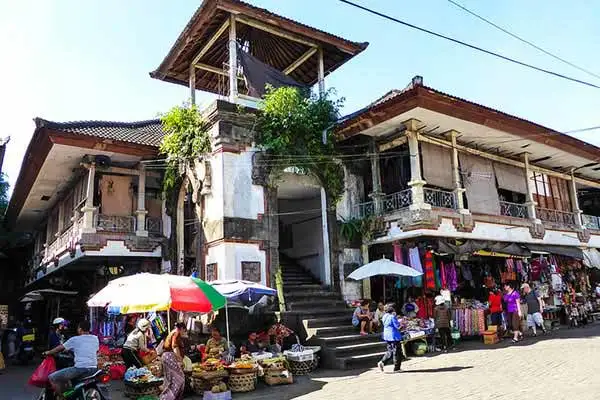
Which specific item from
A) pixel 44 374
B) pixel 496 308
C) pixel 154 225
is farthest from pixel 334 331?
pixel 154 225

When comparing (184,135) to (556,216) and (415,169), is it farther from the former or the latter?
(556,216)

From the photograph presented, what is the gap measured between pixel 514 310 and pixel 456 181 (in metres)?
3.94

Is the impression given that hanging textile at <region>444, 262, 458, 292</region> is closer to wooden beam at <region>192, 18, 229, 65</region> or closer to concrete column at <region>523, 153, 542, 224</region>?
concrete column at <region>523, 153, 542, 224</region>

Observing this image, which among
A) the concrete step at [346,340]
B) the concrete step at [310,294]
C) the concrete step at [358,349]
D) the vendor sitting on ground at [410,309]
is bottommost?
the concrete step at [358,349]

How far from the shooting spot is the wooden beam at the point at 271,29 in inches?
527

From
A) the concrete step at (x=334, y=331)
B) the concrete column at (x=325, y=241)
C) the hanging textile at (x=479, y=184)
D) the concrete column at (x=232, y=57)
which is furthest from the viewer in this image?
the hanging textile at (x=479, y=184)

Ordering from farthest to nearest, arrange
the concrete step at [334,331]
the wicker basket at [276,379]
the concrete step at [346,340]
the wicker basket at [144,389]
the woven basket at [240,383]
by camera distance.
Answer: the concrete step at [334,331] < the concrete step at [346,340] < the wicker basket at [276,379] < the woven basket at [240,383] < the wicker basket at [144,389]

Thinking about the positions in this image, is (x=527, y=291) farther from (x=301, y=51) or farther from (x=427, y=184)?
A: (x=301, y=51)

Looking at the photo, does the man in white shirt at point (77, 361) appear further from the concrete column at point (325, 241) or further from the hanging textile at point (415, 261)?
the hanging textile at point (415, 261)

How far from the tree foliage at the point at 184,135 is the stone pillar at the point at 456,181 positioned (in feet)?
22.7

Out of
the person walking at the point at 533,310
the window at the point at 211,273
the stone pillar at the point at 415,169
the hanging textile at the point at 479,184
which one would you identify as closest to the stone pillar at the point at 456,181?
the hanging textile at the point at 479,184

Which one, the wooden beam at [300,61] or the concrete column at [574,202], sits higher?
the wooden beam at [300,61]

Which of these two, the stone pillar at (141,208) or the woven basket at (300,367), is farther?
the stone pillar at (141,208)

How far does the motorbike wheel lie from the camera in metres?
6.54
